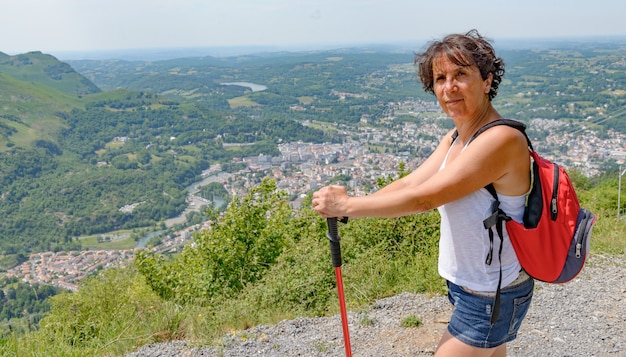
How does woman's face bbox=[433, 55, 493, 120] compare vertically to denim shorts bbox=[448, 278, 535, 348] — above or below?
above

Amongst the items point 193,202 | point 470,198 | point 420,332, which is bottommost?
point 193,202

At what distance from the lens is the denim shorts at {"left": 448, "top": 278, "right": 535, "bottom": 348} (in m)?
2.02

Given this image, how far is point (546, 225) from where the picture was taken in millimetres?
1921

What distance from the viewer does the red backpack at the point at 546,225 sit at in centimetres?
192

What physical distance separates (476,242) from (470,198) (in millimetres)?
176

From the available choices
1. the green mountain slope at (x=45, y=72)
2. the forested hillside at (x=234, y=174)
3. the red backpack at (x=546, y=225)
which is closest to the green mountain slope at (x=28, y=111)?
the forested hillside at (x=234, y=174)

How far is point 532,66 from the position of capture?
112 metres

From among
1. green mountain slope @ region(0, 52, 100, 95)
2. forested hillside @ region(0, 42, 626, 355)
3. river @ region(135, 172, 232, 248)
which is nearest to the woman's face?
forested hillside @ region(0, 42, 626, 355)

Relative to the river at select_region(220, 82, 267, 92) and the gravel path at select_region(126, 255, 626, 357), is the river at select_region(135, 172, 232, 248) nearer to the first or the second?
the gravel path at select_region(126, 255, 626, 357)

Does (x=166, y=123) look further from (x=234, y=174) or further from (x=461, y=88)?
(x=461, y=88)

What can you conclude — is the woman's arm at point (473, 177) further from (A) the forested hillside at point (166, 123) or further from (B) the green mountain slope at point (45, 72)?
(B) the green mountain slope at point (45, 72)

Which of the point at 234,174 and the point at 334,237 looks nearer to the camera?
the point at 334,237

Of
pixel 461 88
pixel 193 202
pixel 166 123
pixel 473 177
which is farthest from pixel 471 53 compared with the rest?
A: pixel 166 123

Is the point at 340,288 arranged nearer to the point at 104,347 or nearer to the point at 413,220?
the point at 104,347
